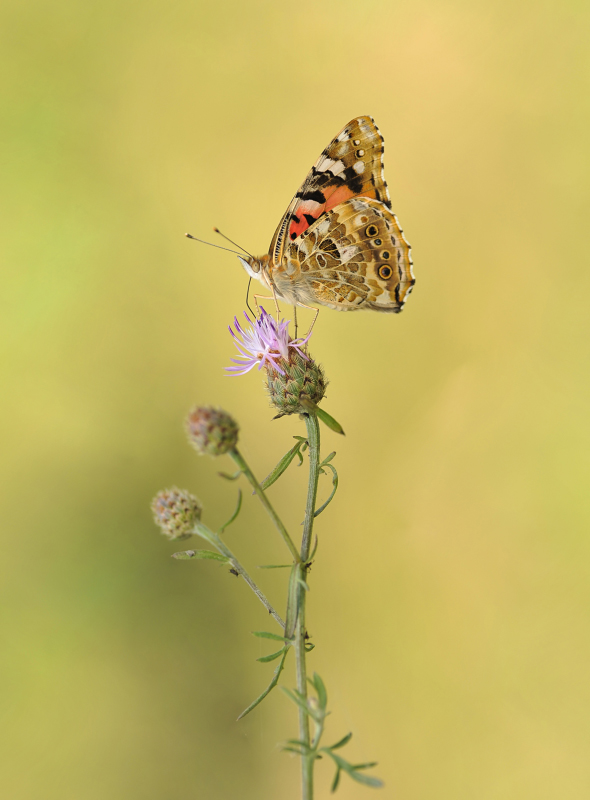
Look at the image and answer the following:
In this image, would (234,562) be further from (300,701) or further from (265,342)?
(265,342)

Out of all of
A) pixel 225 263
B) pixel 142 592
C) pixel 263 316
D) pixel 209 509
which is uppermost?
pixel 225 263

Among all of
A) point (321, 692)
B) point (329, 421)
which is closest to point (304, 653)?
point (321, 692)

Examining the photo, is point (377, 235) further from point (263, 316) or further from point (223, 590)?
point (223, 590)

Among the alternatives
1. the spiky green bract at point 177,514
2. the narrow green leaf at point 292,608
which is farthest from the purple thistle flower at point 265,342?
the narrow green leaf at point 292,608

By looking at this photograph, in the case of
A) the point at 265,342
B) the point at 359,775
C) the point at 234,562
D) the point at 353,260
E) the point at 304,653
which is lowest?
the point at 359,775

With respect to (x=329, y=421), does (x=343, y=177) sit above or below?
above

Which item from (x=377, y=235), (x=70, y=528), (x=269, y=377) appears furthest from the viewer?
(x=70, y=528)

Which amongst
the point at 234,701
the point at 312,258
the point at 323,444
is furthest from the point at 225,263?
the point at 234,701
